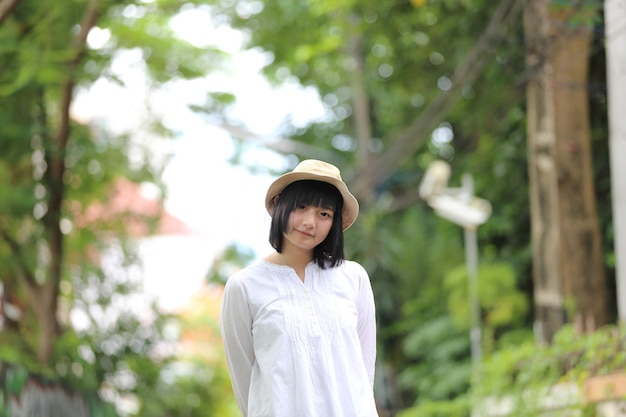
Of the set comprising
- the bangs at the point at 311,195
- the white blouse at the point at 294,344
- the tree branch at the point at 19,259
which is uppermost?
the bangs at the point at 311,195

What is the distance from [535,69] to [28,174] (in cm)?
596

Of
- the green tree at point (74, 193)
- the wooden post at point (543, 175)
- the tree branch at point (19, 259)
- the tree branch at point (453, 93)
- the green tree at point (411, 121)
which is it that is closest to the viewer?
Answer: the green tree at point (74, 193)

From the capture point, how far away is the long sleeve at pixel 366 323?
153 inches

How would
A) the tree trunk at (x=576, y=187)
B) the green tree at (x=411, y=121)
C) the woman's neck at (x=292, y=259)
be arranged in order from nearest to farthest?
the woman's neck at (x=292, y=259) → the tree trunk at (x=576, y=187) → the green tree at (x=411, y=121)

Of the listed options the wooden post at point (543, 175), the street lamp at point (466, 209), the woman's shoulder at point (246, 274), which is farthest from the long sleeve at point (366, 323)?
the street lamp at point (466, 209)

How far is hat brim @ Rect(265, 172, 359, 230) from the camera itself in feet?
12.3

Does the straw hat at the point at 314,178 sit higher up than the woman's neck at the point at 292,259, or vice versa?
the straw hat at the point at 314,178

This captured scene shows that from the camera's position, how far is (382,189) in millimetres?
24078

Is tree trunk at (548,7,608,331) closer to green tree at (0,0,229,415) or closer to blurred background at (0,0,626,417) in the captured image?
blurred background at (0,0,626,417)

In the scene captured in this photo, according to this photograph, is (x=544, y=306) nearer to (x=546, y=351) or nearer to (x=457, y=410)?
(x=457, y=410)

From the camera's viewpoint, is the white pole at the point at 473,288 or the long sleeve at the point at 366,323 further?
the white pole at the point at 473,288

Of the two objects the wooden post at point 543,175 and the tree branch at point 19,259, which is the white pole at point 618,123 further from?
the tree branch at point 19,259

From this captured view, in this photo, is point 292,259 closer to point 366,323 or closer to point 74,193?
point 366,323

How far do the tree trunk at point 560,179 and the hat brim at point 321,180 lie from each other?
7334 mm
